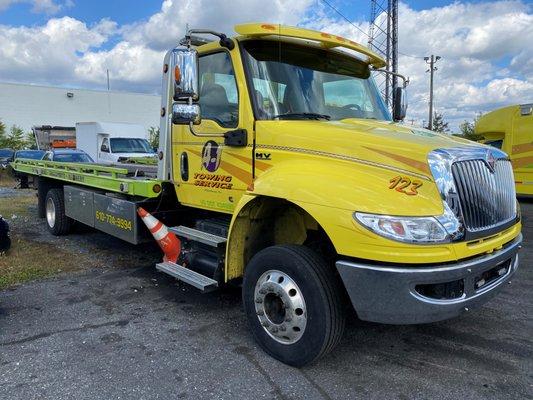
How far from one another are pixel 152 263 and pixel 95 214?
1.05 m

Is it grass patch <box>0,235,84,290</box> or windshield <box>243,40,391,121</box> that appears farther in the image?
grass patch <box>0,235,84,290</box>

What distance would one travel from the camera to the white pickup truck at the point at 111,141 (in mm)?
19047

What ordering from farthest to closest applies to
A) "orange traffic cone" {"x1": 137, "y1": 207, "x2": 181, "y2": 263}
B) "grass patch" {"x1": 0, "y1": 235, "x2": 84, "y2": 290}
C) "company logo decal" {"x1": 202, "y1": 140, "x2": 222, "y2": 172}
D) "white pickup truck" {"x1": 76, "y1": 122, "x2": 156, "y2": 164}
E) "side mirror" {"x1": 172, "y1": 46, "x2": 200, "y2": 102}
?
1. "white pickup truck" {"x1": 76, "y1": 122, "x2": 156, "y2": 164}
2. "grass patch" {"x1": 0, "y1": 235, "x2": 84, "y2": 290}
3. "orange traffic cone" {"x1": 137, "y1": 207, "x2": 181, "y2": 263}
4. "company logo decal" {"x1": 202, "y1": 140, "x2": 222, "y2": 172}
5. "side mirror" {"x1": 172, "y1": 46, "x2": 200, "y2": 102}

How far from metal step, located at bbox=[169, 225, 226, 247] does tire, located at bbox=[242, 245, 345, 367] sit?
0.58 metres

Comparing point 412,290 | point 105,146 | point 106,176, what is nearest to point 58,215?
point 106,176

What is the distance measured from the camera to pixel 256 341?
12.7 ft

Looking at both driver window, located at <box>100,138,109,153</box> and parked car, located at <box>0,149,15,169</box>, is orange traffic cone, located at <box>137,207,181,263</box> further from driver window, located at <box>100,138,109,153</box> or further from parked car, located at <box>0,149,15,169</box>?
parked car, located at <box>0,149,15,169</box>

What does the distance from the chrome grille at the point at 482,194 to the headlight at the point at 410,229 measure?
28cm

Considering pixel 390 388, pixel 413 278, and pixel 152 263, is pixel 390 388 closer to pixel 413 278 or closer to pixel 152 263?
pixel 413 278

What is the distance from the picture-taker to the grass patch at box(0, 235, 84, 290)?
585cm

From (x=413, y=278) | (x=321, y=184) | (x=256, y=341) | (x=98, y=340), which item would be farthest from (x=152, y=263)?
(x=413, y=278)

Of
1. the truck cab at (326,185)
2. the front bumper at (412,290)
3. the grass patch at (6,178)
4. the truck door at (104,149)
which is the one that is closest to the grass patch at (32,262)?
the truck cab at (326,185)

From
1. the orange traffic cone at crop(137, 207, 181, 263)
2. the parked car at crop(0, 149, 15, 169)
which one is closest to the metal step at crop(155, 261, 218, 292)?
the orange traffic cone at crop(137, 207, 181, 263)

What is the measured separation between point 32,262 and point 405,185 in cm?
550
